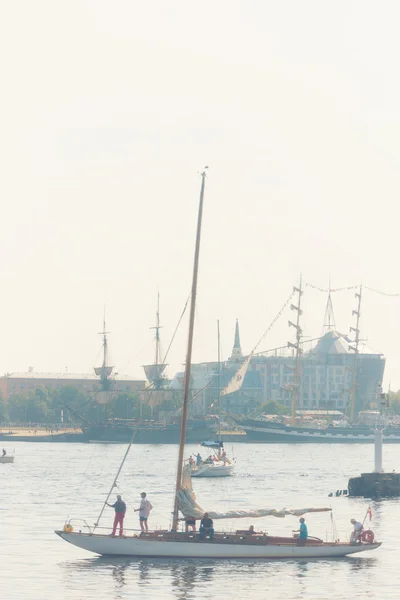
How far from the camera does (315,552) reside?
58188mm

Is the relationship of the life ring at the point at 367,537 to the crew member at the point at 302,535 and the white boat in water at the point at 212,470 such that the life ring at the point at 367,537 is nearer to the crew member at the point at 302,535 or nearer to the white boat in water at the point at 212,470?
the crew member at the point at 302,535

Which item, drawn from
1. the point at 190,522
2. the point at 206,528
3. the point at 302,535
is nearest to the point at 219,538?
the point at 206,528

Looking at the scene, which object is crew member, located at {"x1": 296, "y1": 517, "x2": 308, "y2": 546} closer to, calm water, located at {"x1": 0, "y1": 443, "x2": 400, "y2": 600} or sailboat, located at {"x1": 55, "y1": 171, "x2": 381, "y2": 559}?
sailboat, located at {"x1": 55, "y1": 171, "x2": 381, "y2": 559}

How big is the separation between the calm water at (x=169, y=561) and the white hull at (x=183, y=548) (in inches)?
14.6

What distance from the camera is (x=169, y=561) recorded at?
57031 mm

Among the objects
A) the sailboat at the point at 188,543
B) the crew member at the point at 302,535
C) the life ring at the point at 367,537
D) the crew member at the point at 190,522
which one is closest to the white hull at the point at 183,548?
the sailboat at the point at 188,543

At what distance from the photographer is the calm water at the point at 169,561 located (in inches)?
2008

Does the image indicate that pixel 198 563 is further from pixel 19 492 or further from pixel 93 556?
pixel 19 492

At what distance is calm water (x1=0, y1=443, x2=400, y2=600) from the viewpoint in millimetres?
51000

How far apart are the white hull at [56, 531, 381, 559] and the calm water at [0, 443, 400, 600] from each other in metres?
0.37

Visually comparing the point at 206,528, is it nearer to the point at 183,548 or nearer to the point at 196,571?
the point at 183,548

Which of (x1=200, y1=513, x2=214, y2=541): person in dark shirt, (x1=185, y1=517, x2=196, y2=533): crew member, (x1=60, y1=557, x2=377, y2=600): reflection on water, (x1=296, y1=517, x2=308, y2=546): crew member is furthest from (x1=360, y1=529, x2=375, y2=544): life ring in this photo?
(x1=185, y1=517, x2=196, y2=533): crew member

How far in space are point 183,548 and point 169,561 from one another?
2.84ft

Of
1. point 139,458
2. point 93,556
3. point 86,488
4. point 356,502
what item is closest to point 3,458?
point 139,458
